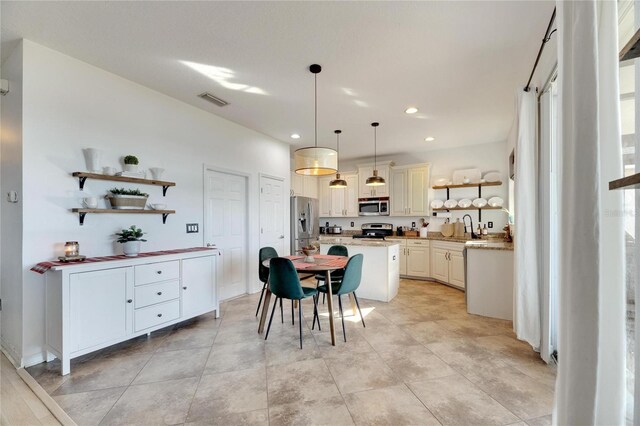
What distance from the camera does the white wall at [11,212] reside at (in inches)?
93.9

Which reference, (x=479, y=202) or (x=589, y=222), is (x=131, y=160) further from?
(x=479, y=202)

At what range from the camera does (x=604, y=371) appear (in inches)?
41.3

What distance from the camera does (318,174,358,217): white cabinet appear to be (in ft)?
21.9

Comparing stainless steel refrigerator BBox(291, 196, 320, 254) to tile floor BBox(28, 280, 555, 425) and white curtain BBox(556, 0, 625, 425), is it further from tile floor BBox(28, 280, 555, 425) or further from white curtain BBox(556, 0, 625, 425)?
white curtain BBox(556, 0, 625, 425)

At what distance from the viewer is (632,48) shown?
2.13ft

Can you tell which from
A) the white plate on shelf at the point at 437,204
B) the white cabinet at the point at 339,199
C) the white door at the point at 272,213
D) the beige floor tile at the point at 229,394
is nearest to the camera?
the beige floor tile at the point at 229,394

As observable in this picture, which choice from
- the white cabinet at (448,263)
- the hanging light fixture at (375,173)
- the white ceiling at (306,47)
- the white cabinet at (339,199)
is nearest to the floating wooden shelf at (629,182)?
the white ceiling at (306,47)

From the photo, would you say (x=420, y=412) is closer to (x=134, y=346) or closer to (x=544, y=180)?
(x=544, y=180)

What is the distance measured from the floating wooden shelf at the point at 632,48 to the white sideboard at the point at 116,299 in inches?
127

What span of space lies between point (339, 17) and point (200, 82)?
Answer: 1.76m

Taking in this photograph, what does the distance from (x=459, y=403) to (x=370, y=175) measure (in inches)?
198

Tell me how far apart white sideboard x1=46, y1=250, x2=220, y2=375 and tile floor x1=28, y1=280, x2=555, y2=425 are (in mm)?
206

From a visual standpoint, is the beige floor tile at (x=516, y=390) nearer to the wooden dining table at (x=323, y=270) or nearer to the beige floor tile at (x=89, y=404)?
the wooden dining table at (x=323, y=270)

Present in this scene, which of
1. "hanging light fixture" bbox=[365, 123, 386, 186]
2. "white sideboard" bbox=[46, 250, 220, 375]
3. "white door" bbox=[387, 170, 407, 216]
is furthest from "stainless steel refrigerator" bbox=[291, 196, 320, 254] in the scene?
"white sideboard" bbox=[46, 250, 220, 375]
